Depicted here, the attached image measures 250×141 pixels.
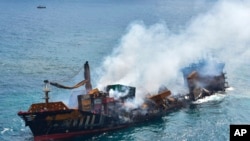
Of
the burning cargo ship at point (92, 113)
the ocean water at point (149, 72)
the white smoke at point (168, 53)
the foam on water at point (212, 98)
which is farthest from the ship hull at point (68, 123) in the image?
the foam on water at point (212, 98)

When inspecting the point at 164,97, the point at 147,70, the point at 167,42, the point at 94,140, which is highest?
the point at 167,42

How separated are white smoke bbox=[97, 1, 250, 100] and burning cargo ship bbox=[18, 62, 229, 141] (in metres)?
8.75

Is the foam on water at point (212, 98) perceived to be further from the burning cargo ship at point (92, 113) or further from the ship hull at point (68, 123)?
the ship hull at point (68, 123)

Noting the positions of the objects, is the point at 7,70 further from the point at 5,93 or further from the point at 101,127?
the point at 101,127

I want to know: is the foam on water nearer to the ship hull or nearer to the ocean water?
the ocean water

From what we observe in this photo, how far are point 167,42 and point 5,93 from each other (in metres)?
61.1

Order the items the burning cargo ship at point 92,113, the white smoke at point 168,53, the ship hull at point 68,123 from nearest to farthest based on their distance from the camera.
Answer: the ship hull at point 68,123
the burning cargo ship at point 92,113
the white smoke at point 168,53

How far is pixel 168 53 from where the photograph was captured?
136 m

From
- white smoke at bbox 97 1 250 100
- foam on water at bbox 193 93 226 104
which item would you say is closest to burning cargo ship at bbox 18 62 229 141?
foam on water at bbox 193 93 226 104

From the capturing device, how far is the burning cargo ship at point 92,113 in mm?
88113

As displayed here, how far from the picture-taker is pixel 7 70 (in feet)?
477

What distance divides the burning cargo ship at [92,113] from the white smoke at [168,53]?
8.75m

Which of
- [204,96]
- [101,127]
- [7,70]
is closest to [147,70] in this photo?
[204,96]

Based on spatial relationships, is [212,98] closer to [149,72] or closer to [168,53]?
[149,72]
